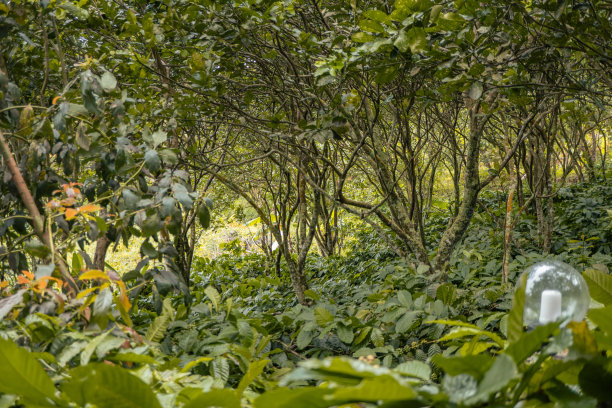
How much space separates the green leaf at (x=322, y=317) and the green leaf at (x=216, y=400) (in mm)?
1788

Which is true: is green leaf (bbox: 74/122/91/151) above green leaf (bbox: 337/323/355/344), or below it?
above

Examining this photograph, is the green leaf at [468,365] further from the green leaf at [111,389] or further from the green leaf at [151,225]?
the green leaf at [151,225]

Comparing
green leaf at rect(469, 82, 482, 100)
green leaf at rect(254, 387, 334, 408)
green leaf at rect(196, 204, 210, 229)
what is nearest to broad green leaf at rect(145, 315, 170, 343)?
green leaf at rect(196, 204, 210, 229)

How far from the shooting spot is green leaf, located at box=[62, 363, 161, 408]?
0.68 m

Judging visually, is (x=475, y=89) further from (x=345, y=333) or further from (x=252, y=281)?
(x=252, y=281)

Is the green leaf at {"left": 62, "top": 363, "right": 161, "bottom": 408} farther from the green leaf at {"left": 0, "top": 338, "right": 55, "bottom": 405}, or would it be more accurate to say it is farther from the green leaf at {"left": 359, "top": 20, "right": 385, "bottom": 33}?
the green leaf at {"left": 359, "top": 20, "right": 385, "bottom": 33}

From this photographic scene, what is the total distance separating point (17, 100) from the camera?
205cm

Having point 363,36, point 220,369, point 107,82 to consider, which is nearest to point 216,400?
point 220,369

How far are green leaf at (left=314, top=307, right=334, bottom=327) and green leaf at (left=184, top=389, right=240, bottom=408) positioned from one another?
5.87 ft

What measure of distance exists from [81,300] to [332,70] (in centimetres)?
152

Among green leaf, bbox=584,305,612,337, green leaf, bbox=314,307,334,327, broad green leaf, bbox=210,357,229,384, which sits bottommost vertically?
green leaf, bbox=314,307,334,327

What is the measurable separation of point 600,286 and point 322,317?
1.60 m

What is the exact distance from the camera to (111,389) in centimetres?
→ 68

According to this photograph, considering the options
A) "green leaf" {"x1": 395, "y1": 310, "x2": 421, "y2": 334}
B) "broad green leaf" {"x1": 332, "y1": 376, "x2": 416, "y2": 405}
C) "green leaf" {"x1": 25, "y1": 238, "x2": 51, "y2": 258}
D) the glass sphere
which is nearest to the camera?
"broad green leaf" {"x1": 332, "y1": 376, "x2": 416, "y2": 405}
